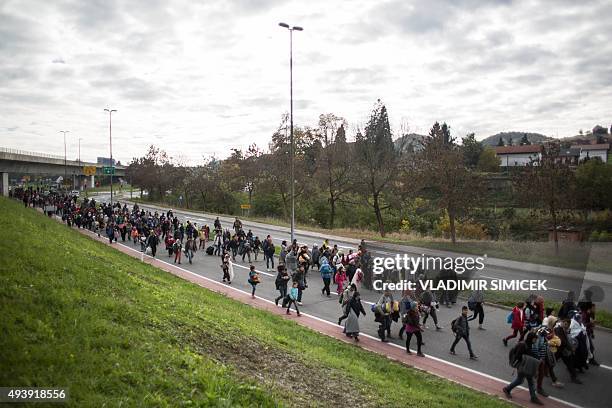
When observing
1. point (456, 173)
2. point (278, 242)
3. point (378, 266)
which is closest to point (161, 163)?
point (278, 242)

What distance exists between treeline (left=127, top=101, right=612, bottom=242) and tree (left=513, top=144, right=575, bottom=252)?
0.35 ft

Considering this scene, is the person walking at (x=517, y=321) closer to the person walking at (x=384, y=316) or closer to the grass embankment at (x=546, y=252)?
the person walking at (x=384, y=316)

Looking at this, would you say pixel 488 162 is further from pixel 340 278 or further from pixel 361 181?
pixel 340 278

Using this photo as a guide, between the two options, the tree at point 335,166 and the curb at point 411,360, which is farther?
the tree at point 335,166

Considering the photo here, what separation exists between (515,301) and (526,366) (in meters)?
7.59

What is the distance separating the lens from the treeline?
28.7m

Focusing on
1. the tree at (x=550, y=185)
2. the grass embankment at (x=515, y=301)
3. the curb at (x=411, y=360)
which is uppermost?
the tree at (x=550, y=185)

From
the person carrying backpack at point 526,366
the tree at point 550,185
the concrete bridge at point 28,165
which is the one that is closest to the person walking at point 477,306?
the person carrying backpack at point 526,366

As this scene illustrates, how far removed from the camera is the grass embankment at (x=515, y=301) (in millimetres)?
13672

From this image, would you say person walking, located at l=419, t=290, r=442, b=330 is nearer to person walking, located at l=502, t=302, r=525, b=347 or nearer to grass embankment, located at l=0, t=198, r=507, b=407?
person walking, located at l=502, t=302, r=525, b=347

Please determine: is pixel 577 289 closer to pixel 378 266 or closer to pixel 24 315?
pixel 378 266

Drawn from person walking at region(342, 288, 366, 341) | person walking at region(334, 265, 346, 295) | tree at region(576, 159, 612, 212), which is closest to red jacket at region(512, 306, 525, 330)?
person walking at region(342, 288, 366, 341)

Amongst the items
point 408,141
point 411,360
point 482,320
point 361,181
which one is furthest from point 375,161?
point 411,360

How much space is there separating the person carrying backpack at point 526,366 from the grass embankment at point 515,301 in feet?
20.0
